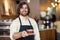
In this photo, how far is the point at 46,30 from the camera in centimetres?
497

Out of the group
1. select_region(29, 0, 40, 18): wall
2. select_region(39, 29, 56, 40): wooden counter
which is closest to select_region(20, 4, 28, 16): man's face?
select_region(39, 29, 56, 40): wooden counter

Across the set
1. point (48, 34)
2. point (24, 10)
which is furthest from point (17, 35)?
A: point (48, 34)

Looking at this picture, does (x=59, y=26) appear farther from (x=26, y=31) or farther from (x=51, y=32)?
(x=26, y=31)

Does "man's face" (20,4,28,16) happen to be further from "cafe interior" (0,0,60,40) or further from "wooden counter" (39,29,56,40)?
"wooden counter" (39,29,56,40)

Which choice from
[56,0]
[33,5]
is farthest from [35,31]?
[56,0]

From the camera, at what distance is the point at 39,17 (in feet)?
22.4

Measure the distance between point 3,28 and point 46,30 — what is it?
4.26 ft

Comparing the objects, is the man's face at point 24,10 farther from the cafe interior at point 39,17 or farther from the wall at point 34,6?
the wall at point 34,6

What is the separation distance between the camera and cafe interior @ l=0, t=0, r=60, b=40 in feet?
14.6

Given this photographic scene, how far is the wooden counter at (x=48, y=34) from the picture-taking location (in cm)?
483

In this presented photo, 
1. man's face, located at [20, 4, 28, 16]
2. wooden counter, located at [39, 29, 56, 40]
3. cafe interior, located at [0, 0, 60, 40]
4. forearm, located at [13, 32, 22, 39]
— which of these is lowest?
wooden counter, located at [39, 29, 56, 40]

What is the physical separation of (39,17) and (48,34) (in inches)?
73.3

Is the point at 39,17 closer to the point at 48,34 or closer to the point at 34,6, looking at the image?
the point at 34,6

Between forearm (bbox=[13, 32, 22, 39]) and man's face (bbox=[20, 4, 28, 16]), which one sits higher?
man's face (bbox=[20, 4, 28, 16])
